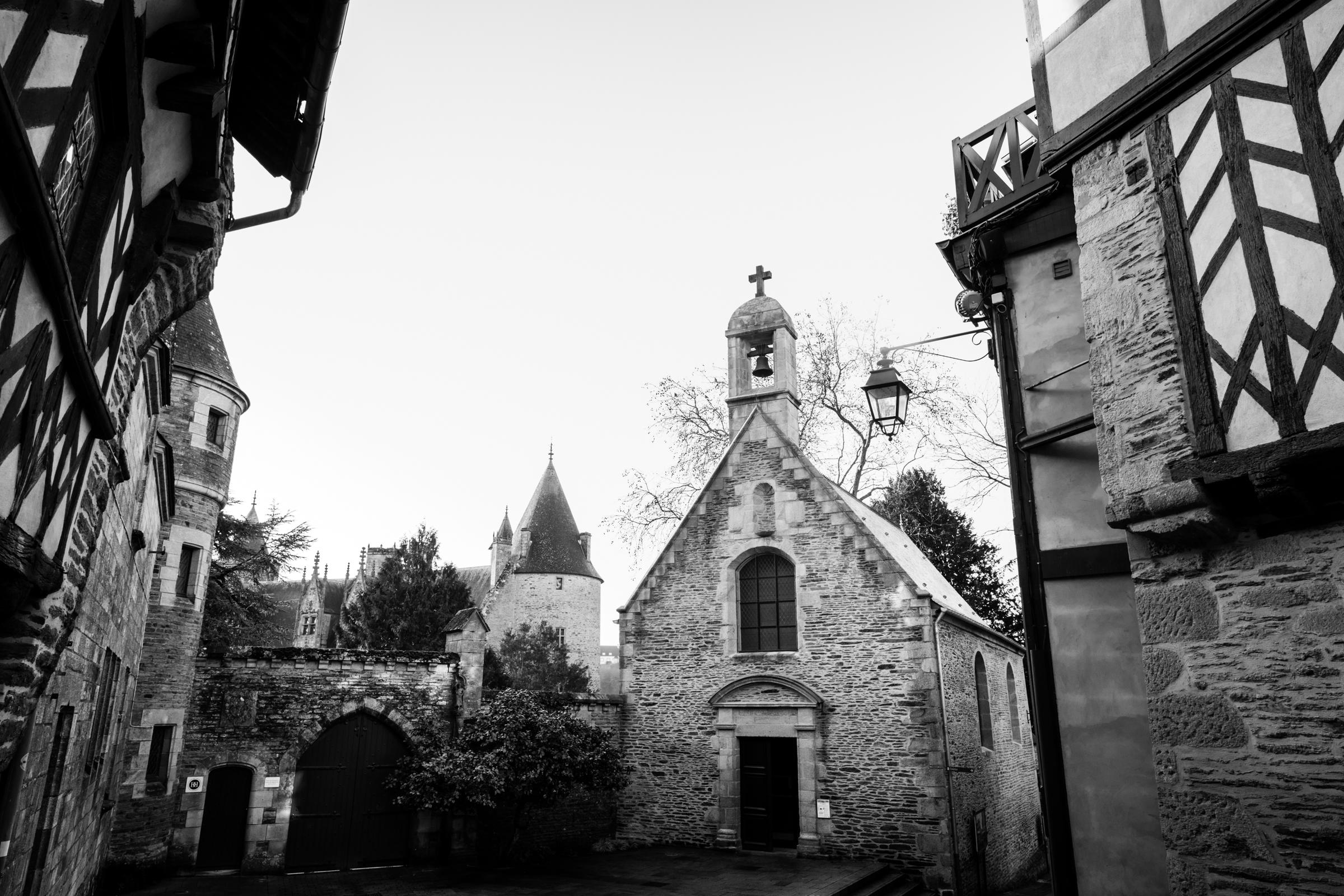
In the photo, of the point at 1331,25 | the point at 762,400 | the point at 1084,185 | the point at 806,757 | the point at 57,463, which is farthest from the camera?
the point at 762,400

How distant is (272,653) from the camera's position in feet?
46.7

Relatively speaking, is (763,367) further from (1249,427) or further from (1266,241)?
(1249,427)

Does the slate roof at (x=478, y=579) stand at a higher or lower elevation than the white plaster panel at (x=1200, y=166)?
higher

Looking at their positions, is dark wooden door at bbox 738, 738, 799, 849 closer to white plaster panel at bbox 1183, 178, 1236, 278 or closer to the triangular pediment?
the triangular pediment

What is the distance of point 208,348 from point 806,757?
13177 millimetres

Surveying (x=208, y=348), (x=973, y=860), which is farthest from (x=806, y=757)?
(x=208, y=348)

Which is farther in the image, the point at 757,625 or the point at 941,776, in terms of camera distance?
the point at 757,625

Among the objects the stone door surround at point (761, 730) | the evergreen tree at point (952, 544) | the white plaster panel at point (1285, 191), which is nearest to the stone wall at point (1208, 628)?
the white plaster panel at point (1285, 191)

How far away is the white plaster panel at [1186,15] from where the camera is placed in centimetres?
502

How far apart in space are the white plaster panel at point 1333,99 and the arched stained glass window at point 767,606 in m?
11.6

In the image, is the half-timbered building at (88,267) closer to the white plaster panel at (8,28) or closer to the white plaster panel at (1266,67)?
the white plaster panel at (8,28)

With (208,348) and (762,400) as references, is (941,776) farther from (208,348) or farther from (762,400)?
(208,348)

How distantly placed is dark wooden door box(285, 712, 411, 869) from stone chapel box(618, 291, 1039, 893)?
13.4 feet

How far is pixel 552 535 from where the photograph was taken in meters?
40.8
